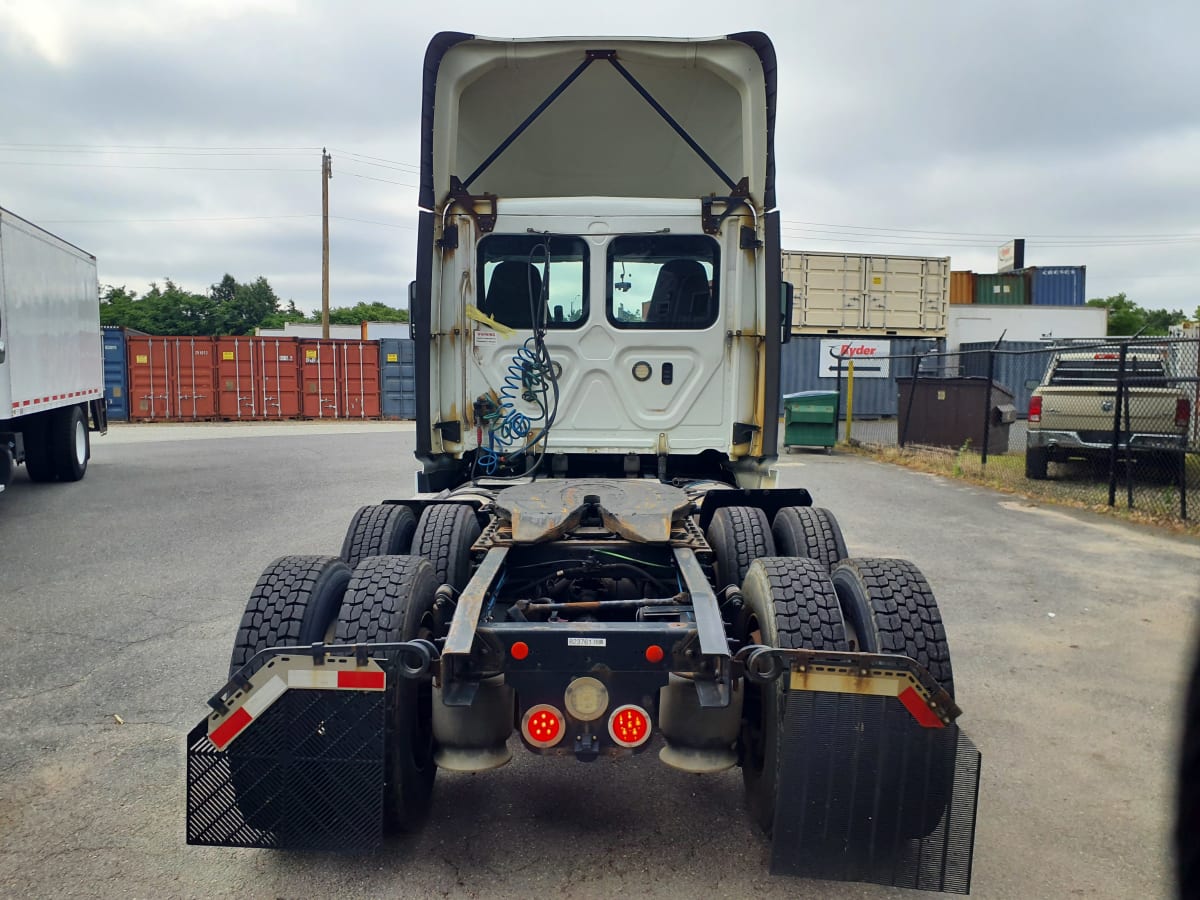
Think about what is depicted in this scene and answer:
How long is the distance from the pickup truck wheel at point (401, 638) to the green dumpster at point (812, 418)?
14.2 m

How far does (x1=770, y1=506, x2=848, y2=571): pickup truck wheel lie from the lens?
4035mm

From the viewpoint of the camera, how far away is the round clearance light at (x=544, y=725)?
107 inches

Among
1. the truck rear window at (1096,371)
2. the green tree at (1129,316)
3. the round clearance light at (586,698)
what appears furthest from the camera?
the green tree at (1129,316)

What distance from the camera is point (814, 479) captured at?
13.0 meters

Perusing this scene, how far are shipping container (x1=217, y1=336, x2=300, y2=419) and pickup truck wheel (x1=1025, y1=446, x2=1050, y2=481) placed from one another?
22086 mm

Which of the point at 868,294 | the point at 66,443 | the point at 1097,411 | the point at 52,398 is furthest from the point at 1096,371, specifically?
the point at 66,443

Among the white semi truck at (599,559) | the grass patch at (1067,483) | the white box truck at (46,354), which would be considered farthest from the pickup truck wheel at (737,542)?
the white box truck at (46,354)

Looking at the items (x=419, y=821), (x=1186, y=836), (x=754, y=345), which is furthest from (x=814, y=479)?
(x=1186, y=836)

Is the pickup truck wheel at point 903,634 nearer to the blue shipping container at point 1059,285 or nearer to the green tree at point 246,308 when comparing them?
the blue shipping container at point 1059,285

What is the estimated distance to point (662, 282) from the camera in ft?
17.3

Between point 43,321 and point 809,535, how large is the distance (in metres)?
10.8

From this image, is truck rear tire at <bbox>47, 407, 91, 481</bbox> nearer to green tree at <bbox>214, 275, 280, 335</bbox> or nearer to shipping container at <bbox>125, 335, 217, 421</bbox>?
shipping container at <bbox>125, 335, 217, 421</bbox>

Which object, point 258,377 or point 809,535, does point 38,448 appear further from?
point 258,377

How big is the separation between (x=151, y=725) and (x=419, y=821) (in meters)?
1.81
